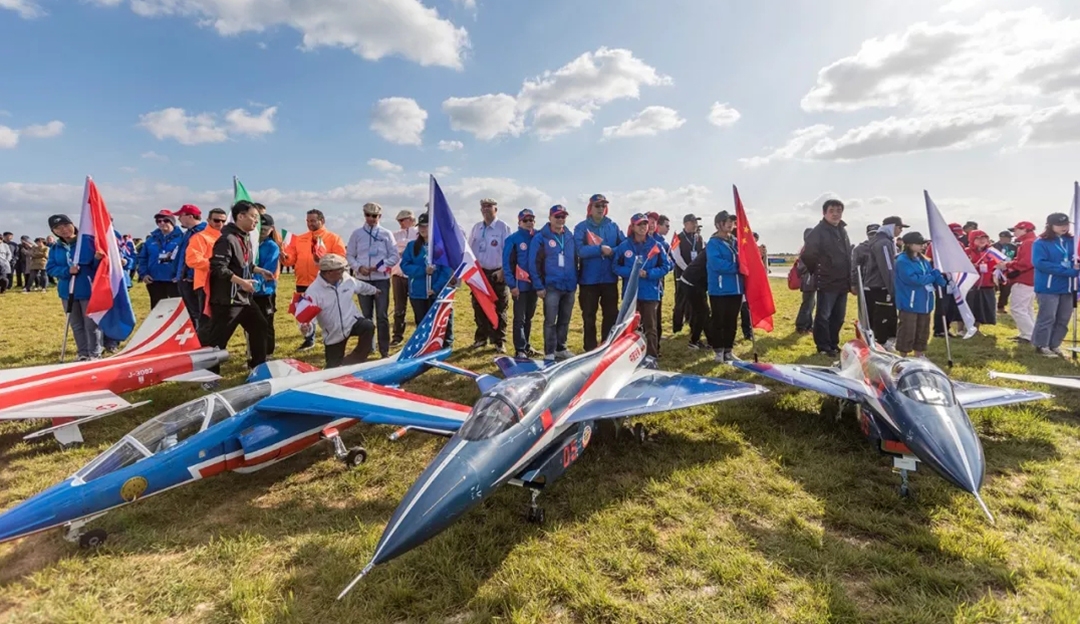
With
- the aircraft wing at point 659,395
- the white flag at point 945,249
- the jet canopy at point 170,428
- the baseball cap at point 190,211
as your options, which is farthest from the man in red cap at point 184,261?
the white flag at point 945,249

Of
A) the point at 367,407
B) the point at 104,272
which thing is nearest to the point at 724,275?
the point at 367,407

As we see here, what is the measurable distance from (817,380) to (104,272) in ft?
36.0

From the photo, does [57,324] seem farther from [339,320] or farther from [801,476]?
[801,476]

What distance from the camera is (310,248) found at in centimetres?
902

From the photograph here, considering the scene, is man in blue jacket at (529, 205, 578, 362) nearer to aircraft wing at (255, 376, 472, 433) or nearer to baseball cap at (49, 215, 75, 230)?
aircraft wing at (255, 376, 472, 433)

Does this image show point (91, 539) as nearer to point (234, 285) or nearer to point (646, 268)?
point (234, 285)

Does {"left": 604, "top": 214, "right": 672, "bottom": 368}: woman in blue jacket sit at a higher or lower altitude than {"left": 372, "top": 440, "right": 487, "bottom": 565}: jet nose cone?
higher

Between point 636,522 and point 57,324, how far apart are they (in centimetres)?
1713

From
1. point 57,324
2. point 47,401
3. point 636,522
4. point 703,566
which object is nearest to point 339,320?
point 47,401

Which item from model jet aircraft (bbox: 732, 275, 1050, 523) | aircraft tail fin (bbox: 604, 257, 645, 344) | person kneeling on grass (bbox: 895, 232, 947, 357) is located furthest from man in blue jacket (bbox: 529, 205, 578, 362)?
person kneeling on grass (bbox: 895, 232, 947, 357)

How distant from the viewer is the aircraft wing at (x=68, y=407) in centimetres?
499

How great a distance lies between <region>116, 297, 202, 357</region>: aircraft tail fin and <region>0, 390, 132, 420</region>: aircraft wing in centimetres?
121

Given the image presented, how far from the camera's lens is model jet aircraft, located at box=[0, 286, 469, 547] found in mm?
3568

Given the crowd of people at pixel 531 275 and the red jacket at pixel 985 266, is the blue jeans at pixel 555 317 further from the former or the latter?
the red jacket at pixel 985 266
